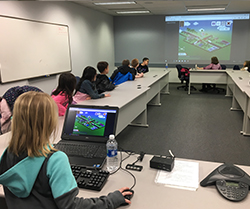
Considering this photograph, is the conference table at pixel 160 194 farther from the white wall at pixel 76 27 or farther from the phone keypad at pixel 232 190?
the white wall at pixel 76 27

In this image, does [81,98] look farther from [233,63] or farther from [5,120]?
[233,63]

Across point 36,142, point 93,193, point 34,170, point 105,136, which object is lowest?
point 93,193

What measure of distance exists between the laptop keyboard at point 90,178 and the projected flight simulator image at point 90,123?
33 cm

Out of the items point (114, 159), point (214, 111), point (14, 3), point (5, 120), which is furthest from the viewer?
point (214, 111)

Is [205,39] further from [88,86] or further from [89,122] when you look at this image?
[89,122]

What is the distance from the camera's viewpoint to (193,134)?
407cm

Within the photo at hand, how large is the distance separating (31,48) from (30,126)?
442 centimetres

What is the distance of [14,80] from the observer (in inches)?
176

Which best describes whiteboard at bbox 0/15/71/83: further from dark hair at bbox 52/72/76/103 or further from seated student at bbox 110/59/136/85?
dark hair at bbox 52/72/76/103

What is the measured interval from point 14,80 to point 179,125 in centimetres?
338

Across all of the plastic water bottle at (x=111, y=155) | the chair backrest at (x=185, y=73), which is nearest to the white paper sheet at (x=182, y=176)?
the plastic water bottle at (x=111, y=155)

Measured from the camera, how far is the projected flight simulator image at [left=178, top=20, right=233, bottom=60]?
872 centimetres

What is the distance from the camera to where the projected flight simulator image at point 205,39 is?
8.72 m

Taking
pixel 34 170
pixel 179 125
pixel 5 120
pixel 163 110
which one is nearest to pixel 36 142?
pixel 34 170
